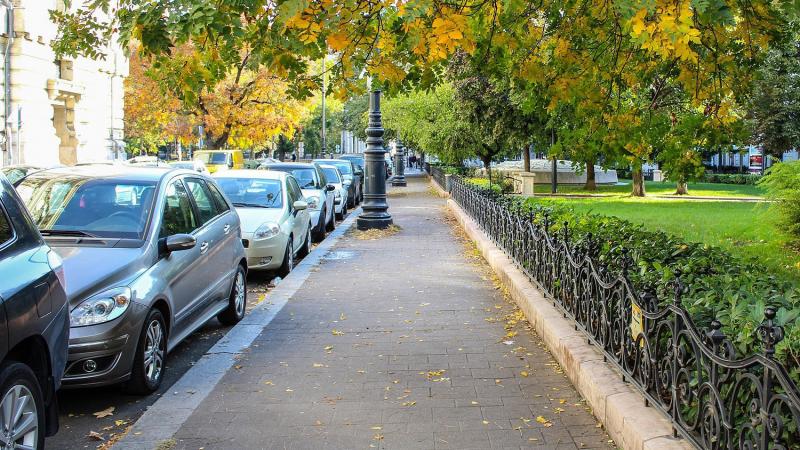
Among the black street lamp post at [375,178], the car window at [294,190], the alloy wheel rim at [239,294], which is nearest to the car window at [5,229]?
the alloy wheel rim at [239,294]

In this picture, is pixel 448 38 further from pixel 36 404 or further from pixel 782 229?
pixel 782 229

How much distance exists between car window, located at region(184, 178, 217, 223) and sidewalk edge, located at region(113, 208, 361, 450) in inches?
43.7

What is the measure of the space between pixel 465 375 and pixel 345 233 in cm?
1138

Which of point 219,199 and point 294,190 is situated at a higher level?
point 294,190

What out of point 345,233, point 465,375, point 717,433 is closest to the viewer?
point 717,433

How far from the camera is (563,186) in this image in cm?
3916

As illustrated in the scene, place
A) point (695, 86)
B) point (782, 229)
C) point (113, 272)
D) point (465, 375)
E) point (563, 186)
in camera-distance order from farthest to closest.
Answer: point (563, 186) < point (782, 229) < point (695, 86) < point (465, 375) < point (113, 272)

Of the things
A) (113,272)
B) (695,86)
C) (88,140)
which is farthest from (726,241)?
(88,140)

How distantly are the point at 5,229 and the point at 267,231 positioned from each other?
6.92 m

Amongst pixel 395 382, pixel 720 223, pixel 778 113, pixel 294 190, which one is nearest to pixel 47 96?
pixel 294 190

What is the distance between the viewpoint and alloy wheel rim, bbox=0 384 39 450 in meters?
3.68

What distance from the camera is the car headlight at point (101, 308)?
5277mm

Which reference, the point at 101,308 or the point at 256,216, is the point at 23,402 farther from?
the point at 256,216

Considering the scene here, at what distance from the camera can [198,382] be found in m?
6.05
